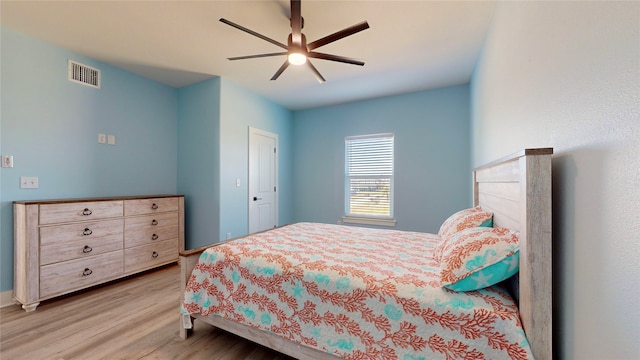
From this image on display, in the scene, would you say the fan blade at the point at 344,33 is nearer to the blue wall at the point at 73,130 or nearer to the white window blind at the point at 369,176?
the white window blind at the point at 369,176

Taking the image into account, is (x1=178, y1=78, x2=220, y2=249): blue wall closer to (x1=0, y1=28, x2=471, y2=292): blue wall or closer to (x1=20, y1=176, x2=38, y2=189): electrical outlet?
(x1=0, y1=28, x2=471, y2=292): blue wall

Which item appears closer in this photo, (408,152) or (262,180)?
(408,152)

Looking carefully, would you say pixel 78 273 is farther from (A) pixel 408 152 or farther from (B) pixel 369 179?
(A) pixel 408 152

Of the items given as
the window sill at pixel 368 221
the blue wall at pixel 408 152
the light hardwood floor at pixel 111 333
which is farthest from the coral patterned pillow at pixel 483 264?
the window sill at pixel 368 221

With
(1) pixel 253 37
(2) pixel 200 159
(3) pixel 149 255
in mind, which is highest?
(1) pixel 253 37

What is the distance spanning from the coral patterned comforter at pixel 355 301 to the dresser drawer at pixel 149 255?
1737 mm

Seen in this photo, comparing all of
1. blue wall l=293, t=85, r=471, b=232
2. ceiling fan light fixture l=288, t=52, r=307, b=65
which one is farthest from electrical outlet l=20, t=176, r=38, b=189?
blue wall l=293, t=85, r=471, b=232

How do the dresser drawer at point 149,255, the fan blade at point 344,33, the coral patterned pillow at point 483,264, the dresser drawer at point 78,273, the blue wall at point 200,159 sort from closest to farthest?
the coral patterned pillow at point 483,264 → the fan blade at point 344,33 → the dresser drawer at point 78,273 → the dresser drawer at point 149,255 → the blue wall at point 200,159

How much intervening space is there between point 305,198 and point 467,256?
3972mm

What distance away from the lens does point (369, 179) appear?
4496 millimetres

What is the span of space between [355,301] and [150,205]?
121 inches

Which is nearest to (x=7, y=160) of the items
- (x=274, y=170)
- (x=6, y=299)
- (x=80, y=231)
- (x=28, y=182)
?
(x=28, y=182)

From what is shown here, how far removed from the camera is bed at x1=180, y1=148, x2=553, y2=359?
0.98 metres

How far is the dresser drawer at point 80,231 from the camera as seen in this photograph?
2.35m
